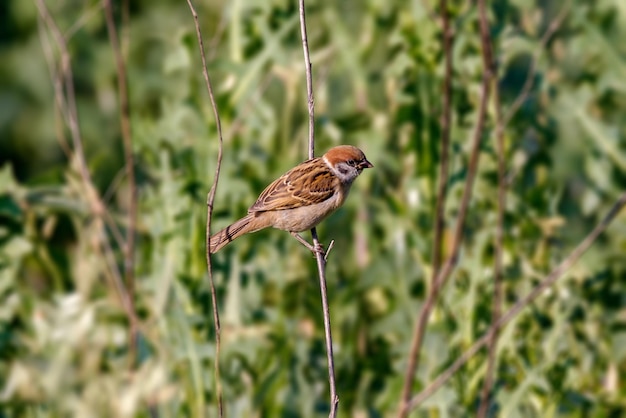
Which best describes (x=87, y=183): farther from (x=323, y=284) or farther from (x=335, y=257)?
(x=323, y=284)

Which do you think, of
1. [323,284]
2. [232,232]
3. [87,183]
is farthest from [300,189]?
[87,183]

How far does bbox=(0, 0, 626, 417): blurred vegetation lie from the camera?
4.54 m

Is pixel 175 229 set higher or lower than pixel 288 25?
lower

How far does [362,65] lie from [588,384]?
1.75m

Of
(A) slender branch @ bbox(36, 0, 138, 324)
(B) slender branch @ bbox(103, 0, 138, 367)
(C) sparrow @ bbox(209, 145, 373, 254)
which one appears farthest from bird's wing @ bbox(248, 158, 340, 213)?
(A) slender branch @ bbox(36, 0, 138, 324)

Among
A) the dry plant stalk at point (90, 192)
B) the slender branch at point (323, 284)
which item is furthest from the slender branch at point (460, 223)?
the dry plant stalk at point (90, 192)

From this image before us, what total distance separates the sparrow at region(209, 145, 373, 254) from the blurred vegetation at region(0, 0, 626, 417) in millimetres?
829

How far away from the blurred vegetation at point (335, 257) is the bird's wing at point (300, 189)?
0.82 metres

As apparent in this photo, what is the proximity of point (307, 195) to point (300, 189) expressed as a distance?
43 mm

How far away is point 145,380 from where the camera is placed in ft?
15.1

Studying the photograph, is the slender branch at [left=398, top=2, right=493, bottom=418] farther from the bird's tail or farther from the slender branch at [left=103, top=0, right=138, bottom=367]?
the slender branch at [left=103, top=0, right=138, bottom=367]

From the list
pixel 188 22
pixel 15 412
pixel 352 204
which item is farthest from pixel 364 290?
pixel 188 22

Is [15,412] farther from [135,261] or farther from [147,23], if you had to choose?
[147,23]

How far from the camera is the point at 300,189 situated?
3777 millimetres
